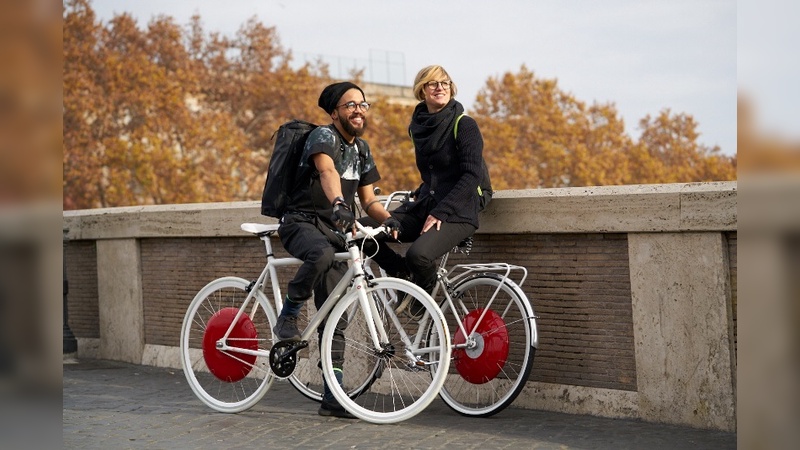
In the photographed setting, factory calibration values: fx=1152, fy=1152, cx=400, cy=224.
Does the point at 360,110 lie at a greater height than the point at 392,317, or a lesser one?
greater

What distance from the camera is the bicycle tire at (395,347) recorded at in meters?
5.86

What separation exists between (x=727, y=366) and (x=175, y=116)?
3479 centimetres

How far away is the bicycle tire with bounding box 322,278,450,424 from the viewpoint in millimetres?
5863

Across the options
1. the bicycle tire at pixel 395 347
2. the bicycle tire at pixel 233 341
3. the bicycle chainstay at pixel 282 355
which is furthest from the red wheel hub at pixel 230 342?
the bicycle tire at pixel 395 347

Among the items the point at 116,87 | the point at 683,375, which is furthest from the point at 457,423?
the point at 116,87

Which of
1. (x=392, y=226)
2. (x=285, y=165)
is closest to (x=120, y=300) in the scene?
(x=285, y=165)

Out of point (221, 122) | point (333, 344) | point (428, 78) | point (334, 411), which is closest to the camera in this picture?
point (428, 78)

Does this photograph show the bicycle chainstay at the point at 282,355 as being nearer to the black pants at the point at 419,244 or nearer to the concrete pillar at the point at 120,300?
the black pants at the point at 419,244

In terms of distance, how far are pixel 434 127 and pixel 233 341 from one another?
1.77m

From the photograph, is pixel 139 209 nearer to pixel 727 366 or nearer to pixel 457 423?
pixel 457 423

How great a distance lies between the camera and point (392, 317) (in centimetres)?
638

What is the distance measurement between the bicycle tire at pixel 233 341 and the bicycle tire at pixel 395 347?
504 millimetres

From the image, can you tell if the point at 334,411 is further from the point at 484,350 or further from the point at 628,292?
the point at 628,292

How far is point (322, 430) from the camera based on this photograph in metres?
6.12
